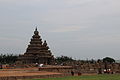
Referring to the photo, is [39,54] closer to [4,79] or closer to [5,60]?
[5,60]

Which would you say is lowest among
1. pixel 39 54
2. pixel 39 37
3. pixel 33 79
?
pixel 33 79

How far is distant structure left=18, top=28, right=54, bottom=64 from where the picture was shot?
7362cm

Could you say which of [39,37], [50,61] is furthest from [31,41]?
[50,61]

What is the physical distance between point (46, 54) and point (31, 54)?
15.5ft

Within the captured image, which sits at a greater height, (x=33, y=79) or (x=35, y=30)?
(x=35, y=30)

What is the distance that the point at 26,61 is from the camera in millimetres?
73938

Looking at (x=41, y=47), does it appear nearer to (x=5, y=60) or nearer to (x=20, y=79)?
(x=5, y=60)

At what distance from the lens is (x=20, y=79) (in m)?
26.8

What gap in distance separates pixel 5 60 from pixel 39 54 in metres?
36.2

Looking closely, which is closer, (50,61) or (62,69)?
(62,69)

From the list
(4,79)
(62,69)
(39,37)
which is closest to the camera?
(4,79)

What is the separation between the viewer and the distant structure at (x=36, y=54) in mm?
73625

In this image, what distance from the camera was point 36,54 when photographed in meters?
74.1

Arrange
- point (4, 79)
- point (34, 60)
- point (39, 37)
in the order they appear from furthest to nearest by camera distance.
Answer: point (39, 37)
point (34, 60)
point (4, 79)
